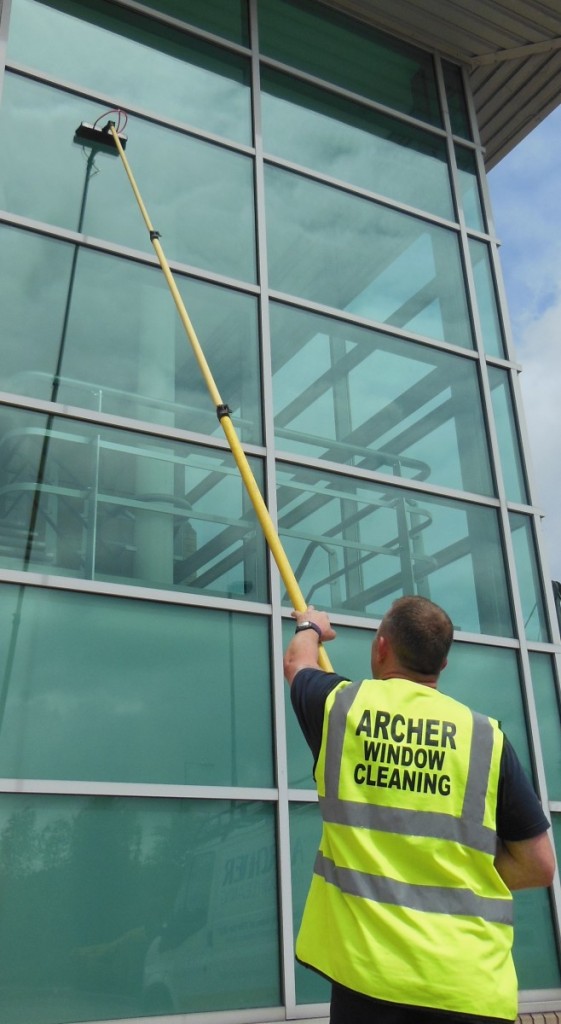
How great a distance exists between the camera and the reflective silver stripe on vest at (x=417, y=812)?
8.09ft

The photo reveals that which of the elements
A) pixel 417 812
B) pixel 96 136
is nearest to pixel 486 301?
pixel 96 136

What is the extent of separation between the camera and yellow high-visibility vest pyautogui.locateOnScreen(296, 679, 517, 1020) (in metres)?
2.34

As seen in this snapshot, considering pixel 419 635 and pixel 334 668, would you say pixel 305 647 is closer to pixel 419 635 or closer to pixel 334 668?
pixel 419 635

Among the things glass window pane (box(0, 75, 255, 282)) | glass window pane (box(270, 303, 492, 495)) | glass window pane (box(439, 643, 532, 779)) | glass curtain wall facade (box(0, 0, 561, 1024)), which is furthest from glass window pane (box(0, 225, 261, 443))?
glass window pane (box(439, 643, 532, 779))

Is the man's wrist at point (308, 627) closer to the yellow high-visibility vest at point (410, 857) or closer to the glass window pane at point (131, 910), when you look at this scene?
the yellow high-visibility vest at point (410, 857)

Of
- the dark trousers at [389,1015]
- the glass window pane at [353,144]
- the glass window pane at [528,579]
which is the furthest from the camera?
the glass window pane at [353,144]

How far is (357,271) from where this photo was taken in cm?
712

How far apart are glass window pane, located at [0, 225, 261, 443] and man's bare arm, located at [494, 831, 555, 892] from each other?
12.1 ft

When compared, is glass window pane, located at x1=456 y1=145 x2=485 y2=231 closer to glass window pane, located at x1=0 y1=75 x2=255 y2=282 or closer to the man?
glass window pane, located at x1=0 y1=75 x2=255 y2=282

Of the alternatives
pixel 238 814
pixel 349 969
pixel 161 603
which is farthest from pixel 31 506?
pixel 349 969

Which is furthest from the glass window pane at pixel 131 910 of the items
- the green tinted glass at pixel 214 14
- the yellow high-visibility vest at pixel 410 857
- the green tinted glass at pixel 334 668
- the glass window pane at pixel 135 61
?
the green tinted glass at pixel 214 14

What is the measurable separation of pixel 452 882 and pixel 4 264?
4.41m

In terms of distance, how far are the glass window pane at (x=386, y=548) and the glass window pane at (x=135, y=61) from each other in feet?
8.77

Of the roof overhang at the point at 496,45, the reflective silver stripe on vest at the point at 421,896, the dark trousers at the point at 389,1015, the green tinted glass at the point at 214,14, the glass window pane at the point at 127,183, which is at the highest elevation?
the roof overhang at the point at 496,45
